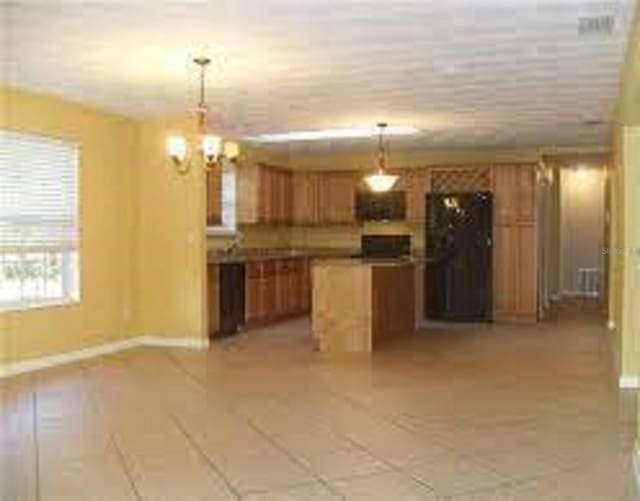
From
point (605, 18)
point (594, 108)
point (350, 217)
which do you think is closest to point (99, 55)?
point (605, 18)

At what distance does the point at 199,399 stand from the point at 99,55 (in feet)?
8.49

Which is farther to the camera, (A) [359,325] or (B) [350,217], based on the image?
(B) [350,217]

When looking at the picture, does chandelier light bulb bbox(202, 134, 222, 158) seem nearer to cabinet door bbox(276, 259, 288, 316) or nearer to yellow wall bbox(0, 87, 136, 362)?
yellow wall bbox(0, 87, 136, 362)

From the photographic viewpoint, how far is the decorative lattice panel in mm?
11258

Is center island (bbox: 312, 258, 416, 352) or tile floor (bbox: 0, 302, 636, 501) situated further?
center island (bbox: 312, 258, 416, 352)

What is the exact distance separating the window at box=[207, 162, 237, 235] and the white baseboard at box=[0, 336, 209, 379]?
8.13 feet

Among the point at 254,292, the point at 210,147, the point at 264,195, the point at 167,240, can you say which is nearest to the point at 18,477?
the point at 210,147

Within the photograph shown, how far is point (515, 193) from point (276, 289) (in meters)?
3.61

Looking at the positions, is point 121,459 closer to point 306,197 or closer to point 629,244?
point 629,244

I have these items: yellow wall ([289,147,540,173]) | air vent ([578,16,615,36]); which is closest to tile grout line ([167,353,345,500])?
air vent ([578,16,615,36])

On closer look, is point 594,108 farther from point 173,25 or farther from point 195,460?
point 195,460

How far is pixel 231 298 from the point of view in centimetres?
958

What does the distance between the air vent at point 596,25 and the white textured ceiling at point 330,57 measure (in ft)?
0.17

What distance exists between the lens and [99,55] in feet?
18.4
